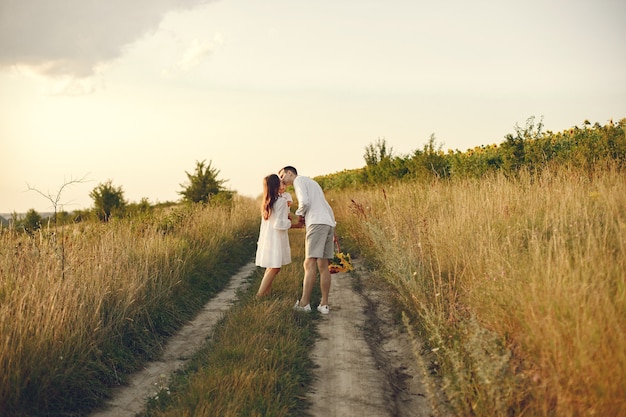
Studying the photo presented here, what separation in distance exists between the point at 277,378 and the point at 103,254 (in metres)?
3.66

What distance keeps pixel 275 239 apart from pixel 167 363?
2693 millimetres

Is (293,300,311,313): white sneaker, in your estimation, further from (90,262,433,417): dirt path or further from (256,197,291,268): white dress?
(256,197,291,268): white dress

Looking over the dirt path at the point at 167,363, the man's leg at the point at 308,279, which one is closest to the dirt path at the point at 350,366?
the dirt path at the point at 167,363

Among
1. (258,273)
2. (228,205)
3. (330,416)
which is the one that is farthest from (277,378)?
(228,205)

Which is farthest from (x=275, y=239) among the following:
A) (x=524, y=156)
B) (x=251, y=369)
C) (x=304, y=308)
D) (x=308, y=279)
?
(x=524, y=156)

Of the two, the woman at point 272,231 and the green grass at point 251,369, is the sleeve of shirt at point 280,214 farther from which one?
the green grass at point 251,369

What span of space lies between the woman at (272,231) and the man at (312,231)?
12.8 inches

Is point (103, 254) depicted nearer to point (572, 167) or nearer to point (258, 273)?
point (258, 273)

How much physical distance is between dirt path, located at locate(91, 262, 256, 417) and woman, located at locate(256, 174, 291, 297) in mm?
1006

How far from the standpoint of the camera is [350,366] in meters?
5.71

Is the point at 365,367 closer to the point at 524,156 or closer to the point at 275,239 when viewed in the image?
the point at 275,239

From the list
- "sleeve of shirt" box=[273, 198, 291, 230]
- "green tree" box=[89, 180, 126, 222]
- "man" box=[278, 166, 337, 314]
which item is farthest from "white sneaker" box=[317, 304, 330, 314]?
"green tree" box=[89, 180, 126, 222]

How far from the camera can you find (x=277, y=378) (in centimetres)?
499

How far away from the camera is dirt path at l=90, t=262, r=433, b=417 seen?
4852 millimetres
